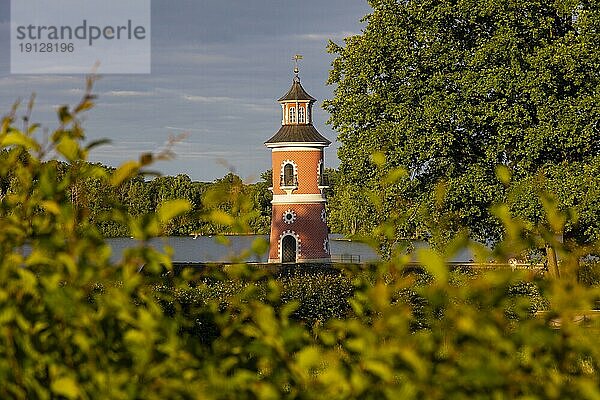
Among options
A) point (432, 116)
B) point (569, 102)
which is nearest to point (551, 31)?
point (569, 102)

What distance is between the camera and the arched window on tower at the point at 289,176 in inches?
1998

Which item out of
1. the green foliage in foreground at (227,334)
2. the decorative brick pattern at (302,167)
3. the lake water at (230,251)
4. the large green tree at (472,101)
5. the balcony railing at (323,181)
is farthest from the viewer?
the balcony railing at (323,181)

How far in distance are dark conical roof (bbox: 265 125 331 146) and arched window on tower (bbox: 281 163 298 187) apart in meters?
1.53

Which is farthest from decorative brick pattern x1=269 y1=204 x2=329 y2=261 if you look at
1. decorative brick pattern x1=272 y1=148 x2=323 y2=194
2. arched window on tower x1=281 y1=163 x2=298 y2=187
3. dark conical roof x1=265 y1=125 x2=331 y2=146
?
dark conical roof x1=265 y1=125 x2=331 y2=146

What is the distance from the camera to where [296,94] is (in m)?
53.8

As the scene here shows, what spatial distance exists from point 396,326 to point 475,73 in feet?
77.0

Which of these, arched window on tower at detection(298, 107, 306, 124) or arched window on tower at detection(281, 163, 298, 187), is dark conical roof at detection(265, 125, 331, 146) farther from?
arched window on tower at detection(281, 163, 298, 187)

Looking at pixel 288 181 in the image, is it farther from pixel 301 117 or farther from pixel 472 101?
pixel 472 101

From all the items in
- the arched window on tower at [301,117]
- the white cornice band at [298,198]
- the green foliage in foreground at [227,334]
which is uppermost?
the arched window on tower at [301,117]

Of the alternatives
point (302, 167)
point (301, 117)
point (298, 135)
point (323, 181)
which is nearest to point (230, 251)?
point (302, 167)

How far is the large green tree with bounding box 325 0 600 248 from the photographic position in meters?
24.7

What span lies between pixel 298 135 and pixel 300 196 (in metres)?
3.69

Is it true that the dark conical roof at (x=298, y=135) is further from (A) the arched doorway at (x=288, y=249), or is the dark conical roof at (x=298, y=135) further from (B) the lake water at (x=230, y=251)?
(B) the lake water at (x=230, y=251)

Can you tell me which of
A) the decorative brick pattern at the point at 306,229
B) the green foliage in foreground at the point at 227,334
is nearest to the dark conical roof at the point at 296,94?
the decorative brick pattern at the point at 306,229
